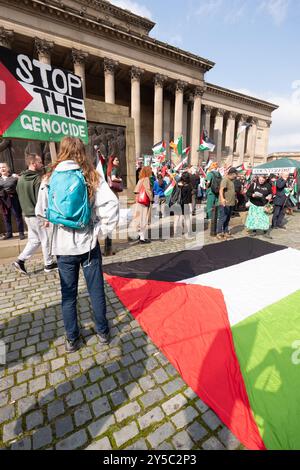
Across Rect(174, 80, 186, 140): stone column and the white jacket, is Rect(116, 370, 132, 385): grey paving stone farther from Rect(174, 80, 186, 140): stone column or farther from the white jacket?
Rect(174, 80, 186, 140): stone column

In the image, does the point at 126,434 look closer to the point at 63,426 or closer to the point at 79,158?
the point at 63,426

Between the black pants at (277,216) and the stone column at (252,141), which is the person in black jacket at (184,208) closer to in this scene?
the black pants at (277,216)

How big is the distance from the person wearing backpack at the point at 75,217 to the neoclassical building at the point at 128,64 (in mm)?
7234

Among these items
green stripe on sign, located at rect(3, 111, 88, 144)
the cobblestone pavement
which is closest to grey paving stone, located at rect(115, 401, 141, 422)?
the cobblestone pavement

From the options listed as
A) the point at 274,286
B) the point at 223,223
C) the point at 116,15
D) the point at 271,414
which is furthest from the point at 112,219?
the point at 116,15

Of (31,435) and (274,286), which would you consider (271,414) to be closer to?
(31,435)

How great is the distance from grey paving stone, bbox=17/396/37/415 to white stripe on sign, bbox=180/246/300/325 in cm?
236

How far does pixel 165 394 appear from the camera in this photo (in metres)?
2.08

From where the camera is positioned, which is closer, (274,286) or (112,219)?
(112,219)

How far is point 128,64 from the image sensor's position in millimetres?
26484

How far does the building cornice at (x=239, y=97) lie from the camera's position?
36.2 metres

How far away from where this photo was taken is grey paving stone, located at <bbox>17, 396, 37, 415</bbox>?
6.28 feet

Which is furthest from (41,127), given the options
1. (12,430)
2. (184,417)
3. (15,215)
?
(184,417)

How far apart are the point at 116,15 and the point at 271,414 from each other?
40056 mm
